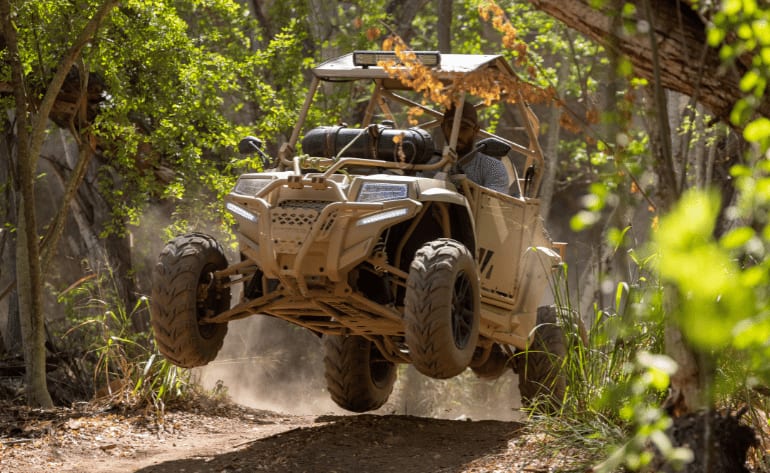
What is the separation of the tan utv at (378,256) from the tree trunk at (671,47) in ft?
4.05

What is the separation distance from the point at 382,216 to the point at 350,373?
8.06 feet

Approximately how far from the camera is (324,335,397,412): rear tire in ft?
30.7

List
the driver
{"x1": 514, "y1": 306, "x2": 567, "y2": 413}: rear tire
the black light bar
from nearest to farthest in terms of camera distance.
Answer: the black light bar < the driver < {"x1": 514, "y1": 306, "x2": 567, "y2": 413}: rear tire

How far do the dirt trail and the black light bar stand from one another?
253 cm

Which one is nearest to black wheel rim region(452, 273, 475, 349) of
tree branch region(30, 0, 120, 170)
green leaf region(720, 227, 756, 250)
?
tree branch region(30, 0, 120, 170)

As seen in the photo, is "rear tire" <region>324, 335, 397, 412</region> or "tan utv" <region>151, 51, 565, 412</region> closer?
"tan utv" <region>151, 51, 565, 412</region>

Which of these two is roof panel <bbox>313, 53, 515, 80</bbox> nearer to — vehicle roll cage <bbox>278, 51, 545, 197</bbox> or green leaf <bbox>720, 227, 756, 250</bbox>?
vehicle roll cage <bbox>278, 51, 545, 197</bbox>

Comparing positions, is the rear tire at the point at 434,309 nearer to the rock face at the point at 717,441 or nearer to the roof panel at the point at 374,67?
the roof panel at the point at 374,67

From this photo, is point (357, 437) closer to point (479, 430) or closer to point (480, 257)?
point (479, 430)

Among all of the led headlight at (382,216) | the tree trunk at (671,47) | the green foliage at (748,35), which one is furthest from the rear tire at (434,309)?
the green foliage at (748,35)

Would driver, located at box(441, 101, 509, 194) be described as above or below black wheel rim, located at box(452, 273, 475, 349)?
above

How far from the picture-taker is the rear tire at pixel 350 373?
935cm

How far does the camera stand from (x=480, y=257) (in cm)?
852

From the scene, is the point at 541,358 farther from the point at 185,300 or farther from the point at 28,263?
the point at 28,263
